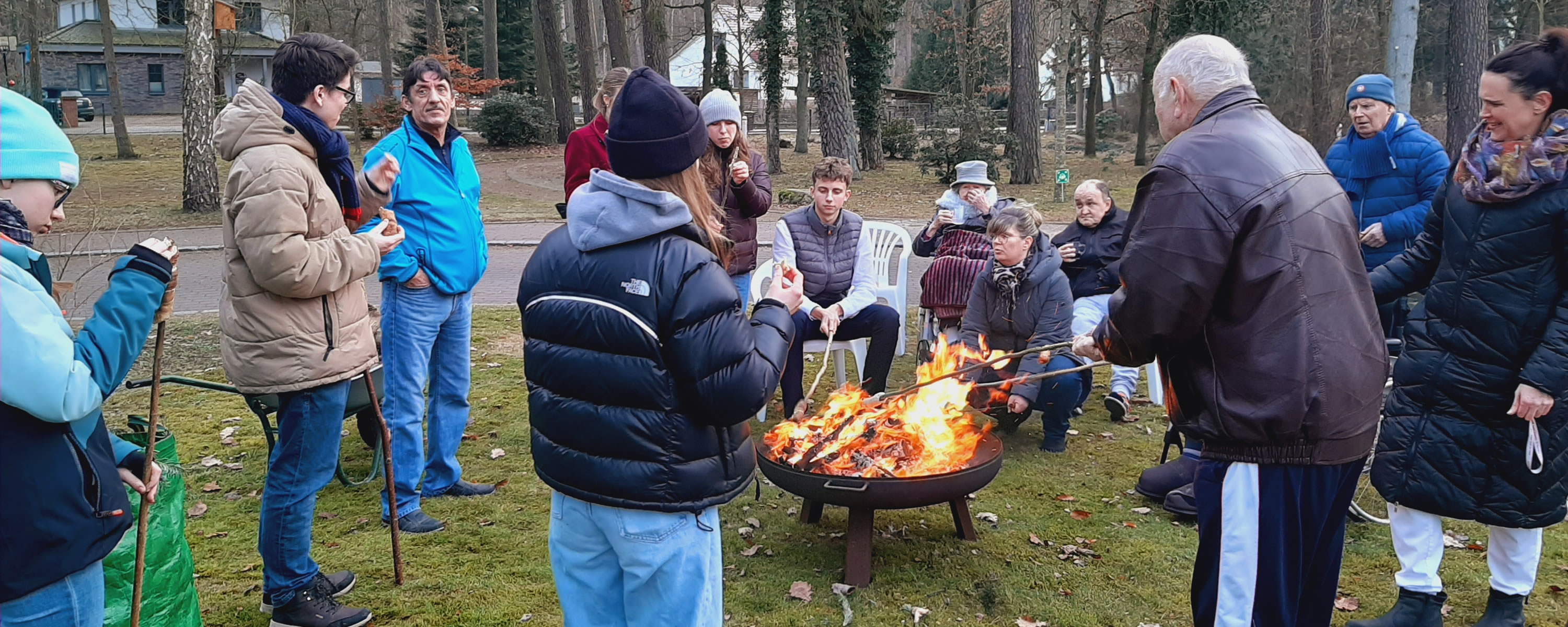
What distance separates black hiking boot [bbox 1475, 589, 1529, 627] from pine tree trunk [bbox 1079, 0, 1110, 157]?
23.3 m

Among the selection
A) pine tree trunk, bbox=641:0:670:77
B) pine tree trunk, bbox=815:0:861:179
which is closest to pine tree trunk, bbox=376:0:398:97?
pine tree trunk, bbox=641:0:670:77

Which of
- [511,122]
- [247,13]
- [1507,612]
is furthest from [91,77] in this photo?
[1507,612]

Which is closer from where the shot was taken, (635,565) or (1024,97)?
(635,565)

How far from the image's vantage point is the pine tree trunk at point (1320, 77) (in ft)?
65.1

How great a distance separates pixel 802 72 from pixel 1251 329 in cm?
2234

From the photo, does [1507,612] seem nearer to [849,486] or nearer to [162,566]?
[849,486]

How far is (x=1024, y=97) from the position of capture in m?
21.5

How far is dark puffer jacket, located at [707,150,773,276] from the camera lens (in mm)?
6500

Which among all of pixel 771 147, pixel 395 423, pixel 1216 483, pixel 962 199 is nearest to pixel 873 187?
pixel 771 147

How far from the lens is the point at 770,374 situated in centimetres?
260

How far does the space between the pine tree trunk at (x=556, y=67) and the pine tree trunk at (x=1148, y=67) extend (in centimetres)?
1462

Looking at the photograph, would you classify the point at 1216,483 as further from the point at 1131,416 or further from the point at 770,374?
the point at 1131,416

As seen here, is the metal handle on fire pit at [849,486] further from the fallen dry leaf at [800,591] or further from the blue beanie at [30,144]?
the blue beanie at [30,144]

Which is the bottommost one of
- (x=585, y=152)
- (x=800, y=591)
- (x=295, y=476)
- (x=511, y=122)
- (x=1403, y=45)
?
(x=800, y=591)
